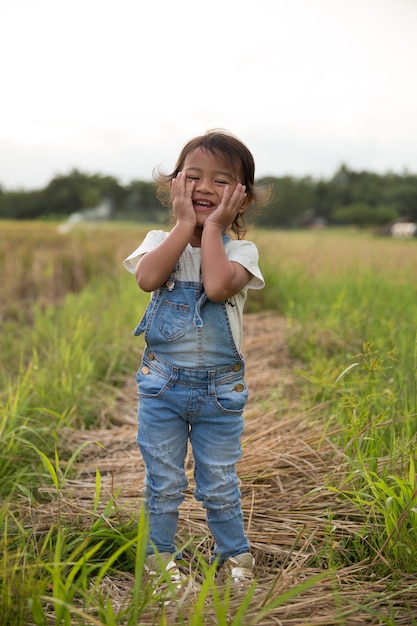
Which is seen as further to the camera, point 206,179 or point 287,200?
point 287,200

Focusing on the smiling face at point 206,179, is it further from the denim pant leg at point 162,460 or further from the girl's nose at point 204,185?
the denim pant leg at point 162,460

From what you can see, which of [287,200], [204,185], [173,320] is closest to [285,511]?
[173,320]

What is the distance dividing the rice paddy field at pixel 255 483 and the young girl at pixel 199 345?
0.18 m

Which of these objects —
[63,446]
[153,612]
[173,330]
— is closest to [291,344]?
[63,446]

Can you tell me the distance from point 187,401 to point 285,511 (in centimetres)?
69

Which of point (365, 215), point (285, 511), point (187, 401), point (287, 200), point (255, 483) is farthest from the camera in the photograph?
point (287, 200)

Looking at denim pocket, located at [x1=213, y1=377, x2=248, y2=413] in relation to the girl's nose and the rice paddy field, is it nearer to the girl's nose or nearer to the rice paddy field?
the rice paddy field

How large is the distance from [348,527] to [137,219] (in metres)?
26.7

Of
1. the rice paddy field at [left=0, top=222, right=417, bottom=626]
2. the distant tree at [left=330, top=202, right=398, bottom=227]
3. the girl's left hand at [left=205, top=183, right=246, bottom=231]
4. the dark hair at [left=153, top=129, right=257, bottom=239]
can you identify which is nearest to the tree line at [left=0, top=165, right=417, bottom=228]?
the distant tree at [left=330, top=202, right=398, bottom=227]

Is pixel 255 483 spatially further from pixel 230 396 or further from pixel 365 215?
pixel 365 215

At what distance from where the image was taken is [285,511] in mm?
2234

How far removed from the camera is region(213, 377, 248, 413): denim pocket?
184cm

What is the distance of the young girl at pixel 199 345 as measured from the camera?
182cm

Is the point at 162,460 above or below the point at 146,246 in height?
below
